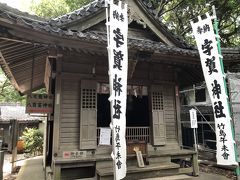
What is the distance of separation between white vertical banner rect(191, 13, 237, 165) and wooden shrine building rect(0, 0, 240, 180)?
0.86 metres

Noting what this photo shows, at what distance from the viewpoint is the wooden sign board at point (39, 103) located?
6.46 m

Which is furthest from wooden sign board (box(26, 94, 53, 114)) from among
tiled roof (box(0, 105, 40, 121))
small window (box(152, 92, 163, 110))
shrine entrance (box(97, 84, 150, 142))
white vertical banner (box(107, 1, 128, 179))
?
tiled roof (box(0, 105, 40, 121))

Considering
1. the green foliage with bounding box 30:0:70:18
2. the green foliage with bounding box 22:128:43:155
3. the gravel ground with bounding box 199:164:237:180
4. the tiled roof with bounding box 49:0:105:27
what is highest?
the green foliage with bounding box 30:0:70:18

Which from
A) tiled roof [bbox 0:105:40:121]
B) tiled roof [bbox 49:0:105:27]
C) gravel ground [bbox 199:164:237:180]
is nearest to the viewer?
tiled roof [bbox 49:0:105:27]

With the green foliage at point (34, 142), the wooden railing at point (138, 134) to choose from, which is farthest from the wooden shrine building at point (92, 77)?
the green foliage at point (34, 142)

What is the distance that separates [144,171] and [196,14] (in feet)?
53.5

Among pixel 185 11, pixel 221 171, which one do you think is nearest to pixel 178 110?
pixel 221 171

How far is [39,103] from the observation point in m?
6.69

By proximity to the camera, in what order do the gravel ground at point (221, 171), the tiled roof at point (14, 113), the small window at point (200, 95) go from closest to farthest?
the gravel ground at point (221, 171) → the small window at point (200, 95) → the tiled roof at point (14, 113)

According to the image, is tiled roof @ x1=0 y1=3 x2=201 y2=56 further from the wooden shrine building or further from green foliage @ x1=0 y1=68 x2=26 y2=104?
green foliage @ x1=0 y1=68 x2=26 y2=104

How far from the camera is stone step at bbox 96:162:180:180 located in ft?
19.7

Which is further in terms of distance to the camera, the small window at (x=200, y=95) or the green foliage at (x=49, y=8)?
the green foliage at (x=49, y=8)

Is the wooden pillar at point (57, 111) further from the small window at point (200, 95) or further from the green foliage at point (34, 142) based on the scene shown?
the small window at point (200, 95)

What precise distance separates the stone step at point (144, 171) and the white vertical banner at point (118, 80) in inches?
59.6
